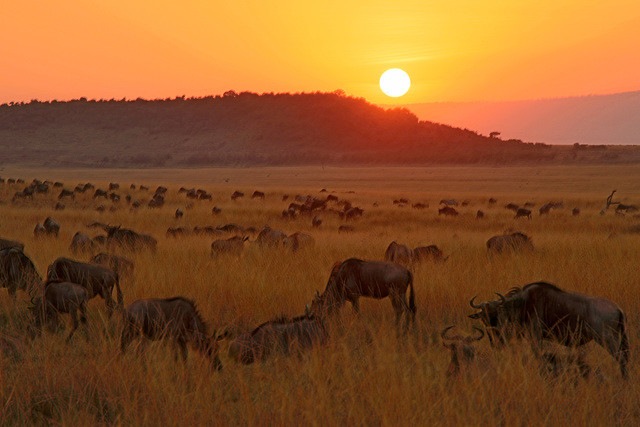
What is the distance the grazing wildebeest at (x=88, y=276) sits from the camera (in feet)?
23.9

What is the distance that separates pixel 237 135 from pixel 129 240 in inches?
4900

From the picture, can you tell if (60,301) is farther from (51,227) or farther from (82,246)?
(51,227)

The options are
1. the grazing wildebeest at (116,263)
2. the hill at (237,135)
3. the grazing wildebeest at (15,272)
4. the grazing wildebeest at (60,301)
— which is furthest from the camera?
the hill at (237,135)

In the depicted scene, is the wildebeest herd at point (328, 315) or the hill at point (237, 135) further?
the hill at point (237, 135)

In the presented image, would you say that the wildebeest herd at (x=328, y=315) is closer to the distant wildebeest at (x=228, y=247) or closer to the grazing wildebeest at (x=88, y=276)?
the grazing wildebeest at (x=88, y=276)

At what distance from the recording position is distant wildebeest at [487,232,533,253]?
42.4 feet

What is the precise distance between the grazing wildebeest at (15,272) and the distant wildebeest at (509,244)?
884cm

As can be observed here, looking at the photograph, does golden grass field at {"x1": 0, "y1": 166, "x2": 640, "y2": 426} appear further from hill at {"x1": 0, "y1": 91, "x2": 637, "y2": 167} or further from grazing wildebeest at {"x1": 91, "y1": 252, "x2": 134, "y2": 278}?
hill at {"x1": 0, "y1": 91, "x2": 637, "y2": 167}

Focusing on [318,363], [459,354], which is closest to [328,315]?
[318,363]

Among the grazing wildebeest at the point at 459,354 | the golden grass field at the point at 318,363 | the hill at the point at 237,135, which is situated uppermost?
the hill at the point at 237,135

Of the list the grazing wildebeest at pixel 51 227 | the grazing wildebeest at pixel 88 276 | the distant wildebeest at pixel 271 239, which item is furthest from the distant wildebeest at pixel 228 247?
the grazing wildebeest at pixel 51 227

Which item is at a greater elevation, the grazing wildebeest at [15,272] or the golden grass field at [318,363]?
the grazing wildebeest at [15,272]

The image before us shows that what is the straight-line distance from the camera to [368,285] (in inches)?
287

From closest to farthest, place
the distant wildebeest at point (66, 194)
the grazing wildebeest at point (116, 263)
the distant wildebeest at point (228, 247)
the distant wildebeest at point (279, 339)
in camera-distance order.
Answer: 1. the distant wildebeest at point (279, 339)
2. the grazing wildebeest at point (116, 263)
3. the distant wildebeest at point (228, 247)
4. the distant wildebeest at point (66, 194)
